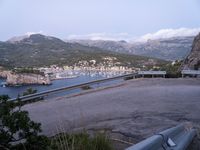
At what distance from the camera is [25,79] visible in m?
24.7

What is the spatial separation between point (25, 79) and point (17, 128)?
18.8m

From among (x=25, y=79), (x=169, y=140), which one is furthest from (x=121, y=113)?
(x=25, y=79)

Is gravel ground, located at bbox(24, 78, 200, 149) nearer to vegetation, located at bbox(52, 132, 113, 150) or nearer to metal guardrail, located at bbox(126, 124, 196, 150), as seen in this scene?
vegetation, located at bbox(52, 132, 113, 150)

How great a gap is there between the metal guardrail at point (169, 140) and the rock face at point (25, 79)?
16.1m

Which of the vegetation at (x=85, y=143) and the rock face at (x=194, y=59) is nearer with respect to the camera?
the vegetation at (x=85, y=143)

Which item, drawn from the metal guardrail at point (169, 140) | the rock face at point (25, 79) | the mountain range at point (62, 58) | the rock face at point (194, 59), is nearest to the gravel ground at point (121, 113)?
the metal guardrail at point (169, 140)

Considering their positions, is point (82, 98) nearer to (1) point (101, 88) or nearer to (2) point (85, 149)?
(1) point (101, 88)

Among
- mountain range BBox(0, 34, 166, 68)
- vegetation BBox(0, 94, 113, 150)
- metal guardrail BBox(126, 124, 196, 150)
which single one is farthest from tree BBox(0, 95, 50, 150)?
mountain range BBox(0, 34, 166, 68)

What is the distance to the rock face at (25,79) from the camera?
77.4 ft

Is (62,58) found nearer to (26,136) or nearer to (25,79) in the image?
(25,79)

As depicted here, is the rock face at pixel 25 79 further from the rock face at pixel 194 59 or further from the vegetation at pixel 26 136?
the rock face at pixel 194 59

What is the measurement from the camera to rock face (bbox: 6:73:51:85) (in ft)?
77.4

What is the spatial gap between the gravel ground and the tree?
0.44 metres

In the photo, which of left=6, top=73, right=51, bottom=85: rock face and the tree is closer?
the tree
